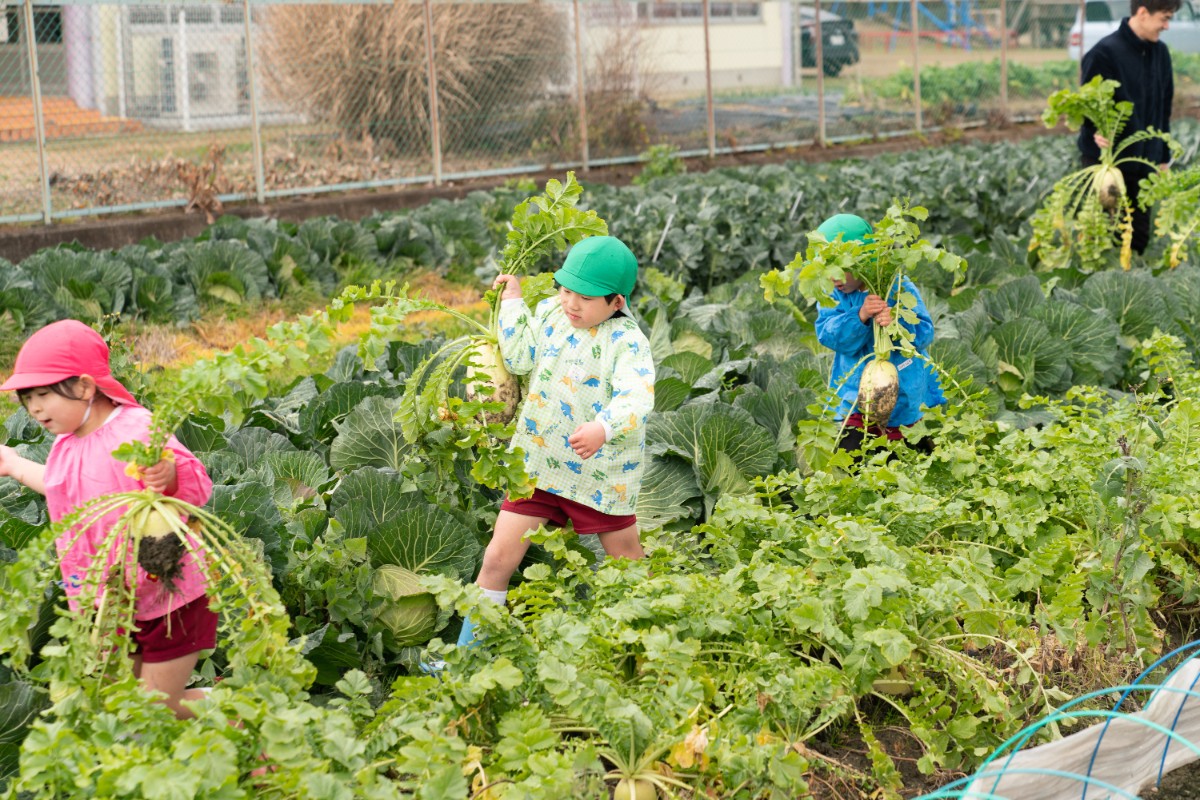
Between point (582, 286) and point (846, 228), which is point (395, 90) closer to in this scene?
point (846, 228)

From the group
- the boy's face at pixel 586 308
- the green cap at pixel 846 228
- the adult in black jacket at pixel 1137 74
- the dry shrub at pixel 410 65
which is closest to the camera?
the boy's face at pixel 586 308

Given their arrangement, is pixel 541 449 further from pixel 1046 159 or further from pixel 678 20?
pixel 678 20

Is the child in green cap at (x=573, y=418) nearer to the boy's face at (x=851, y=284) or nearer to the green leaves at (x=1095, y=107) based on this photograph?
the boy's face at (x=851, y=284)

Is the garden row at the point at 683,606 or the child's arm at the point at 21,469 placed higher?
the child's arm at the point at 21,469

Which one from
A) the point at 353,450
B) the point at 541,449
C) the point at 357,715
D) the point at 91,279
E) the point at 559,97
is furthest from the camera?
the point at 559,97

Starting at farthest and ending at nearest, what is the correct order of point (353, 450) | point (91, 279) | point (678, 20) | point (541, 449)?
point (678, 20) → point (91, 279) → point (353, 450) → point (541, 449)

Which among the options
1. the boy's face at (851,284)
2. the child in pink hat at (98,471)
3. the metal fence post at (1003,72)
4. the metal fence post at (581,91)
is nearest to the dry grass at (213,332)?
the boy's face at (851,284)

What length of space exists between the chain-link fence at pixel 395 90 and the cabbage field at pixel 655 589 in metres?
5.71

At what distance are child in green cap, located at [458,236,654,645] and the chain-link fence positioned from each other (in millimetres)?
7788

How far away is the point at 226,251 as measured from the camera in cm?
862

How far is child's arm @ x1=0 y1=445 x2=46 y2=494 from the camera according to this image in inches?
→ 121

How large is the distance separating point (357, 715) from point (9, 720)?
2.88 ft

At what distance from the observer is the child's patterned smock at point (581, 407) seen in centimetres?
387

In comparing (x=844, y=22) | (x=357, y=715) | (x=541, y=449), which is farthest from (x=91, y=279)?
(x=844, y=22)
